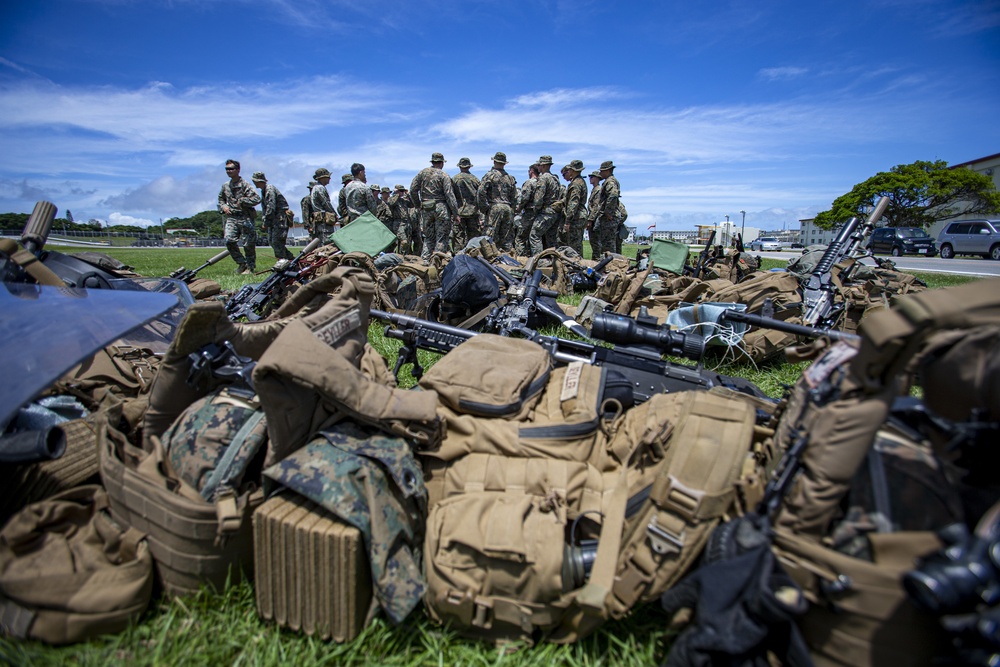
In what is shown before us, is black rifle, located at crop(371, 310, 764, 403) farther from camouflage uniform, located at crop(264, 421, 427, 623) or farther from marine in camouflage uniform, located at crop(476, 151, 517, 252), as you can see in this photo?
marine in camouflage uniform, located at crop(476, 151, 517, 252)

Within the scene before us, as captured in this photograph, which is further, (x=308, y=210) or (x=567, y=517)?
(x=308, y=210)

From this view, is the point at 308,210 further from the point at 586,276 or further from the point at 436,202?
the point at 586,276

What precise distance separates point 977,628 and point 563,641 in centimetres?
121

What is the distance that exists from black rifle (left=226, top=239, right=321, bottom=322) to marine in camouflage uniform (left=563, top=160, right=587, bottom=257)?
871cm

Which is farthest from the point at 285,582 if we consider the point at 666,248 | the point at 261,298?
the point at 666,248

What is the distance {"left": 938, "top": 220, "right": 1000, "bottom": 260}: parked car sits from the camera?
77.5ft

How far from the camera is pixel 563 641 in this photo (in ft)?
5.92

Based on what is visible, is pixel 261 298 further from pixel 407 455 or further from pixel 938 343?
pixel 938 343

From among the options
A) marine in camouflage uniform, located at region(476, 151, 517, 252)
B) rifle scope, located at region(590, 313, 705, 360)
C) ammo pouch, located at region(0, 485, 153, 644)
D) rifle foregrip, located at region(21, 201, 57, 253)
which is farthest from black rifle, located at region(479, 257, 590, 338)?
marine in camouflage uniform, located at region(476, 151, 517, 252)

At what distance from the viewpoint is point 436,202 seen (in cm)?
1347

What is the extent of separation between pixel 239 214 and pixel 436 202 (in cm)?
525

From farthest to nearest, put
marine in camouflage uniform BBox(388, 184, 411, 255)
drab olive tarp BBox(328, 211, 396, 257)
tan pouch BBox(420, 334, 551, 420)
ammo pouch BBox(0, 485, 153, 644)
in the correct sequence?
marine in camouflage uniform BBox(388, 184, 411, 255), drab olive tarp BBox(328, 211, 396, 257), tan pouch BBox(420, 334, 551, 420), ammo pouch BBox(0, 485, 153, 644)

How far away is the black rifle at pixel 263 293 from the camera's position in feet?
19.2

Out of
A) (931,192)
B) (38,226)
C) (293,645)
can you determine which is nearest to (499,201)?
(38,226)
